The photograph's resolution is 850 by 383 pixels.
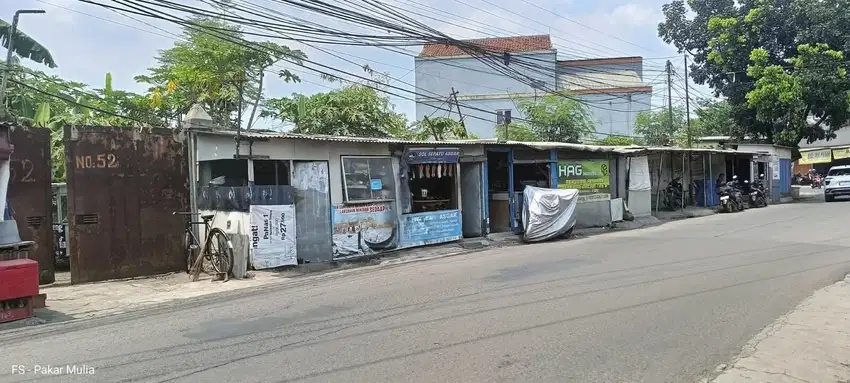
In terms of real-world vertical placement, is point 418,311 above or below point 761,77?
below

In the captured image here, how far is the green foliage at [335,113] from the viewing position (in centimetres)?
2447

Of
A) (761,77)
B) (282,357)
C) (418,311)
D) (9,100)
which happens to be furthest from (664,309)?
(761,77)

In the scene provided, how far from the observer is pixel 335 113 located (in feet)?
81.8

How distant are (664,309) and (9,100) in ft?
64.2

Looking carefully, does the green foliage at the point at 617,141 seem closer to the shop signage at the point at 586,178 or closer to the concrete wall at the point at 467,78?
the concrete wall at the point at 467,78

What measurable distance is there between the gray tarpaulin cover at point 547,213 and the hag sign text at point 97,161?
405 inches

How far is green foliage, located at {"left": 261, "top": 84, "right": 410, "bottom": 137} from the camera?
80.3 ft

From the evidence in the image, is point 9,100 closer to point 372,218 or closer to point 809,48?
point 372,218

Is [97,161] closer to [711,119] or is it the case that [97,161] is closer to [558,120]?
[558,120]

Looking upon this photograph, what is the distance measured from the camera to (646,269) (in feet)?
34.5

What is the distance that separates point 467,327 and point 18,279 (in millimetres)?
5565

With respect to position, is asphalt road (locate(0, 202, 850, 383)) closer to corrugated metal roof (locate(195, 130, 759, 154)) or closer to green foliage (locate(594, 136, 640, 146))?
corrugated metal roof (locate(195, 130, 759, 154))

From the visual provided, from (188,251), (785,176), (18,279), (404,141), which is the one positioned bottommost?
(188,251)

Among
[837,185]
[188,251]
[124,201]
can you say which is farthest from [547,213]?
[837,185]
